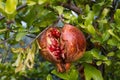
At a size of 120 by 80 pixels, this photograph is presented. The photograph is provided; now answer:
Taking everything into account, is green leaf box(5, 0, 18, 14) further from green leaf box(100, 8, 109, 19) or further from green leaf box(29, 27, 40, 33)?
green leaf box(100, 8, 109, 19)

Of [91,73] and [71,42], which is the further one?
[91,73]

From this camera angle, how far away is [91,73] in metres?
1.35

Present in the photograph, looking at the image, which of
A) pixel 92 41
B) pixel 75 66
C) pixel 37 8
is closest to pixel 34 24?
pixel 37 8

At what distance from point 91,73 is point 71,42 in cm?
30

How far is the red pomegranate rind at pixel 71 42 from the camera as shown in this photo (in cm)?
109

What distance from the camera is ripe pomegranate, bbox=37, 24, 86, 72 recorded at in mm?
1089

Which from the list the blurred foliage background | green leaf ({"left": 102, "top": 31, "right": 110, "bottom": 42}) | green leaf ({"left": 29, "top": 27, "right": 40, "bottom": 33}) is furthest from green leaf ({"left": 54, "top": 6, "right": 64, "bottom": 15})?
green leaf ({"left": 102, "top": 31, "right": 110, "bottom": 42})

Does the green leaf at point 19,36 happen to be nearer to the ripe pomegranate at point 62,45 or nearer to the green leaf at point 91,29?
the ripe pomegranate at point 62,45

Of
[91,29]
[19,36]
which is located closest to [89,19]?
[91,29]

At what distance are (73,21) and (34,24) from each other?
0.15 meters

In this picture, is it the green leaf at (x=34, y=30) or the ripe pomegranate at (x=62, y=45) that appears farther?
the green leaf at (x=34, y=30)

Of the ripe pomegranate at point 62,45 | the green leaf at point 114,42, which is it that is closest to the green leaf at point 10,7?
the ripe pomegranate at point 62,45

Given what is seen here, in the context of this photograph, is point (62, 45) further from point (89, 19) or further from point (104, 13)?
point (104, 13)

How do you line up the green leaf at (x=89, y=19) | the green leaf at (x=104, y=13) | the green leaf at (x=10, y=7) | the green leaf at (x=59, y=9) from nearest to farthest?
the green leaf at (x=10, y=7), the green leaf at (x=59, y=9), the green leaf at (x=89, y=19), the green leaf at (x=104, y=13)
